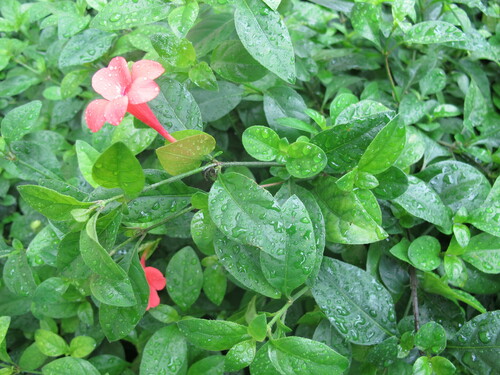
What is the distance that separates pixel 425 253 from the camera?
932 millimetres

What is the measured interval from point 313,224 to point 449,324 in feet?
1.47

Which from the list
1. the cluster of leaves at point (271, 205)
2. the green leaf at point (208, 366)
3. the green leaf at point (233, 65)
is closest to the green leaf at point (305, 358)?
the cluster of leaves at point (271, 205)

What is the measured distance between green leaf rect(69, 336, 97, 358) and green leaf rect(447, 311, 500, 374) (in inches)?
35.0

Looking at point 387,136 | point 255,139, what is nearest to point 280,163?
point 255,139

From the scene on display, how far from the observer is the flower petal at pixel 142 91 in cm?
72

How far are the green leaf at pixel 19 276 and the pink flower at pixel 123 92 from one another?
0.53m

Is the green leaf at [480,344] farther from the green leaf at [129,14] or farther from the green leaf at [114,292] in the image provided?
the green leaf at [129,14]

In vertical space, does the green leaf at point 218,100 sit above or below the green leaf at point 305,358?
above

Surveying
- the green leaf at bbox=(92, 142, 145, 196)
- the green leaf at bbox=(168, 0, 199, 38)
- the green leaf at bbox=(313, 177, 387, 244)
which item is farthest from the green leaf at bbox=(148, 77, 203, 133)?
the green leaf at bbox=(313, 177, 387, 244)

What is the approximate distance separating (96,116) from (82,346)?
2.26 ft

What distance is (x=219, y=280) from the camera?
1.06 meters

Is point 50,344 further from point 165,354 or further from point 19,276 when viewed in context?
point 165,354

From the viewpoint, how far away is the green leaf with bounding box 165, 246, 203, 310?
104 cm

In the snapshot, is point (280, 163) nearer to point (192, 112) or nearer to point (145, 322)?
point (192, 112)
